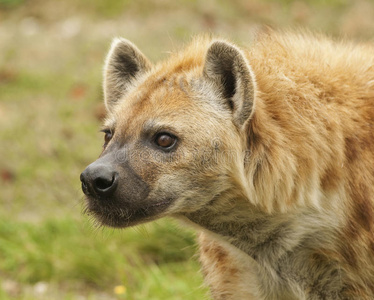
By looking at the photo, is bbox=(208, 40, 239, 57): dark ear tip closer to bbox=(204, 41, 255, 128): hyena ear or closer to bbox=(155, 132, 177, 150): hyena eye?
bbox=(204, 41, 255, 128): hyena ear

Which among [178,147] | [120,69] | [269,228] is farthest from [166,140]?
[120,69]

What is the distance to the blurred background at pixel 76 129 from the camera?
4.73 m

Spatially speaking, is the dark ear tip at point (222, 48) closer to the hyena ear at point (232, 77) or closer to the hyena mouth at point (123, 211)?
the hyena ear at point (232, 77)

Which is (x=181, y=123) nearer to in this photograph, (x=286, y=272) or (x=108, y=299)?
(x=286, y=272)

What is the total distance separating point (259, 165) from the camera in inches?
117

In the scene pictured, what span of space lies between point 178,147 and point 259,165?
1.24 feet

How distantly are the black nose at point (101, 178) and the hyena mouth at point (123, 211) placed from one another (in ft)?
0.23

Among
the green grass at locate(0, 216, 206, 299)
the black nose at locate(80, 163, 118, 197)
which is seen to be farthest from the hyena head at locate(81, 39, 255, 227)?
the green grass at locate(0, 216, 206, 299)

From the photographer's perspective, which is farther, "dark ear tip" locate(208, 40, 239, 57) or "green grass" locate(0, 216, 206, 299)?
"green grass" locate(0, 216, 206, 299)

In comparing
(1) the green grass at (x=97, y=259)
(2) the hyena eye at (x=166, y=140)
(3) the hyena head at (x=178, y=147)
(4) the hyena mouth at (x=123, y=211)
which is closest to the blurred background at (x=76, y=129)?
(1) the green grass at (x=97, y=259)

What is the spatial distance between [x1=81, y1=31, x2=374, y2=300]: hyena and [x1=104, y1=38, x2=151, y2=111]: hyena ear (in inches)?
10.1

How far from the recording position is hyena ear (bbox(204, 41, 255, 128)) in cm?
288

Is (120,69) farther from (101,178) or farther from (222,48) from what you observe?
(101,178)

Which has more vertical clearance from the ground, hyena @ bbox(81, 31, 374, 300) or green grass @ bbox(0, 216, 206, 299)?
hyena @ bbox(81, 31, 374, 300)
